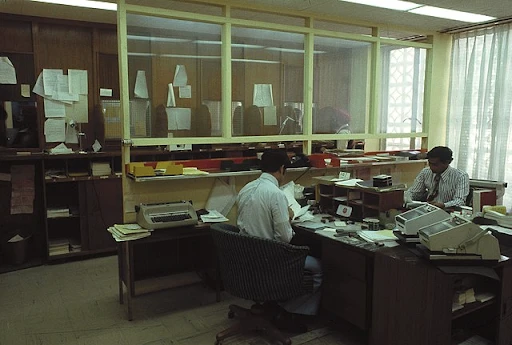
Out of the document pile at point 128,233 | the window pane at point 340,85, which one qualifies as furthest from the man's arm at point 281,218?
the window pane at point 340,85

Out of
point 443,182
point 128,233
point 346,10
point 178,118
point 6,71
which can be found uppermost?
point 346,10

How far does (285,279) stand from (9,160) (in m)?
3.26

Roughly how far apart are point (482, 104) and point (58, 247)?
193 inches

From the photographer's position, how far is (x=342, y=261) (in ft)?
9.40

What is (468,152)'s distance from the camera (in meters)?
4.88

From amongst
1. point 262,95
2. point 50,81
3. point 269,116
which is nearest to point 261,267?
point 269,116

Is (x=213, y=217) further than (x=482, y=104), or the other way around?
(x=482, y=104)

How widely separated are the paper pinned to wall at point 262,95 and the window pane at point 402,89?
5.87 ft

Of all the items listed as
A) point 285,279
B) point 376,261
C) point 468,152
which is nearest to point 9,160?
point 285,279

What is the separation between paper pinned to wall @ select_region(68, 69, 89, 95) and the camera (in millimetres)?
4754

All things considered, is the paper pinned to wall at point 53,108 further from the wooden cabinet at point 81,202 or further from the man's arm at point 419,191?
the man's arm at point 419,191

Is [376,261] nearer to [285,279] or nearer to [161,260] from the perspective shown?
[285,279]

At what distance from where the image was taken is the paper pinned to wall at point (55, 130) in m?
4.70

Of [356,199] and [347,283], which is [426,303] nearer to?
[347,283]
